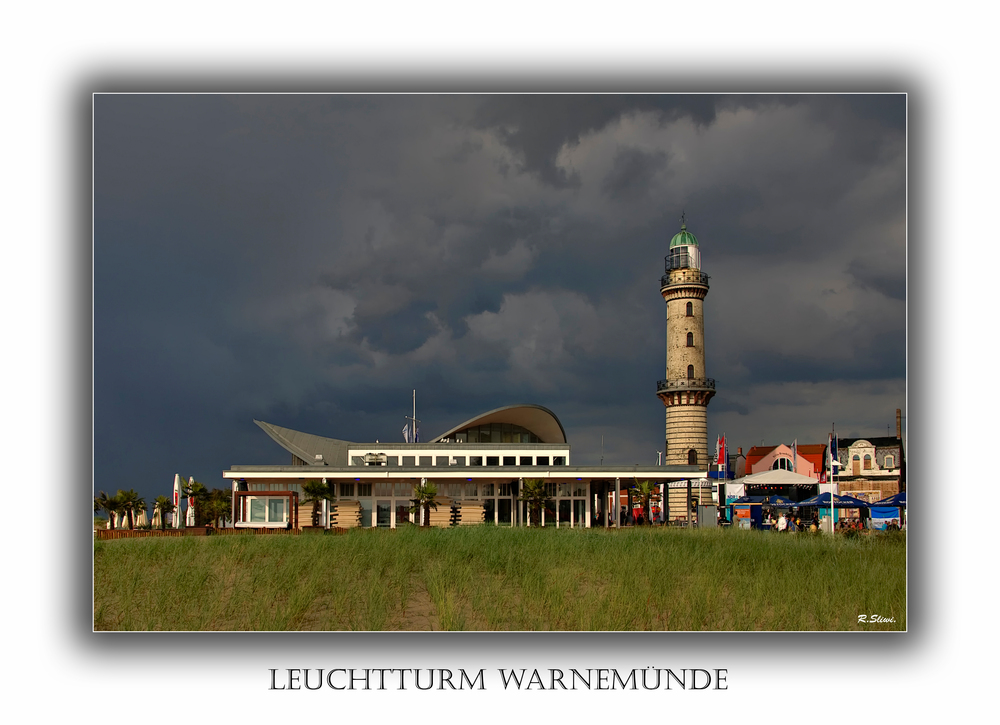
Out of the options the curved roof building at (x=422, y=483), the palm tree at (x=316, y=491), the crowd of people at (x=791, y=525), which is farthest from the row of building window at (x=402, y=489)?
the crowd of people at (x=791, y=525)

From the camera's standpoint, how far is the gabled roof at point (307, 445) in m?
39.9

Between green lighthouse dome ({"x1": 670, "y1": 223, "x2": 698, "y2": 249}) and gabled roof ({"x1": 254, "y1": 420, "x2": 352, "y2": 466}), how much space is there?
25344mm

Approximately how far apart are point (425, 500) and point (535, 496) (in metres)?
4.50

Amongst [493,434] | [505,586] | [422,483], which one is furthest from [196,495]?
[505,586]

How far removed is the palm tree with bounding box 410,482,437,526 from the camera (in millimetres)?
31031

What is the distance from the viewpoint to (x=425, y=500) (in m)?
31.5

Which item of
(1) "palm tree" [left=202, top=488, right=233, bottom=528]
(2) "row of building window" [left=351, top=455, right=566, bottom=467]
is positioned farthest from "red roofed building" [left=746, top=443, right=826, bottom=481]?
(1) "palm tree" [left=202, top=488, right=233, bottom=528]

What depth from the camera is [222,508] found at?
33875mm

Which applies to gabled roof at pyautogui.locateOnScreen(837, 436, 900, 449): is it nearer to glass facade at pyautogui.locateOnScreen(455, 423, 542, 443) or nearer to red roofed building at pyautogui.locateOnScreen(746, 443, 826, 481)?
red roofed building at pyautogui.locateOnScreen(746, 443, 826, 481)

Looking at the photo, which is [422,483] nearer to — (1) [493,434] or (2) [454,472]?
(2) [454,472]
